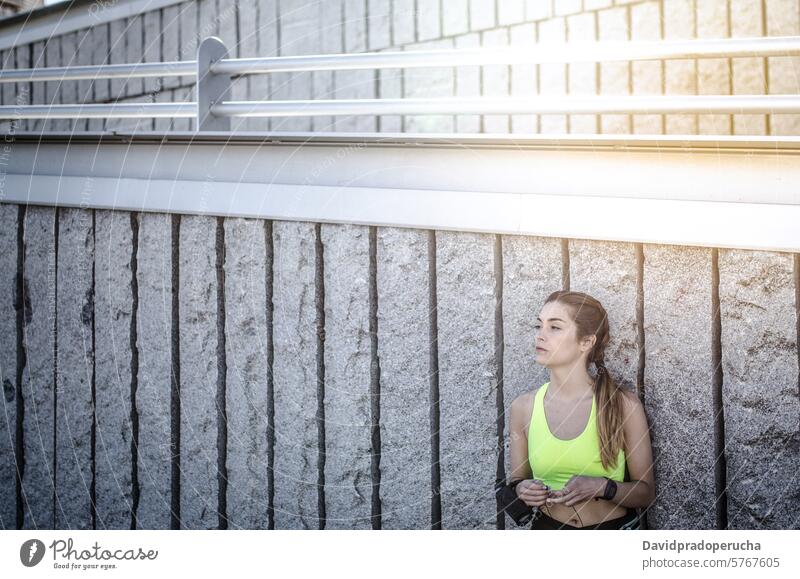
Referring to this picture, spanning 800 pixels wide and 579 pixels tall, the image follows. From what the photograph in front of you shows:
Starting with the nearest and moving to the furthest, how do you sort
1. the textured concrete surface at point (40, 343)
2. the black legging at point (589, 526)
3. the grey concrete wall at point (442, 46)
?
the black legging at point (589, 526), the textured concrete surface at point (40, 343), the grey concrete wall at point (442, 46)

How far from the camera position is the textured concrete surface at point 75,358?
3.07 meters

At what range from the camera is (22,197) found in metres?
3.22

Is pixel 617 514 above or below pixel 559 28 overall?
below

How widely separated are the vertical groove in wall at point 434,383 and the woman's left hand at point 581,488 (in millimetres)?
499

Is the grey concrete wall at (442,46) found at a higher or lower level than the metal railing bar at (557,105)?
higher

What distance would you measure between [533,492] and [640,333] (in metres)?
0.48

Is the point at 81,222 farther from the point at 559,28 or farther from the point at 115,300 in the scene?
the point at 559,28

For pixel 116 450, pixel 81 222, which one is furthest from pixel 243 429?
pixel 81 222

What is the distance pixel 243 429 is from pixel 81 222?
0.99 m

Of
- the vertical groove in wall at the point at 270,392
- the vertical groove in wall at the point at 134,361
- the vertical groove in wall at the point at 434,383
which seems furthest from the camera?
the vertical groove in wall at the point at 134,361

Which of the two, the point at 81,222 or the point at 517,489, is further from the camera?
the point at 81,222

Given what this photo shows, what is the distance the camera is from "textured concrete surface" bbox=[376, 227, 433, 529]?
2.46m

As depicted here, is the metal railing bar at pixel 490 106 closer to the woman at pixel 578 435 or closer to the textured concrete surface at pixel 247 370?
the textured concrete surface at pixel 247 370
